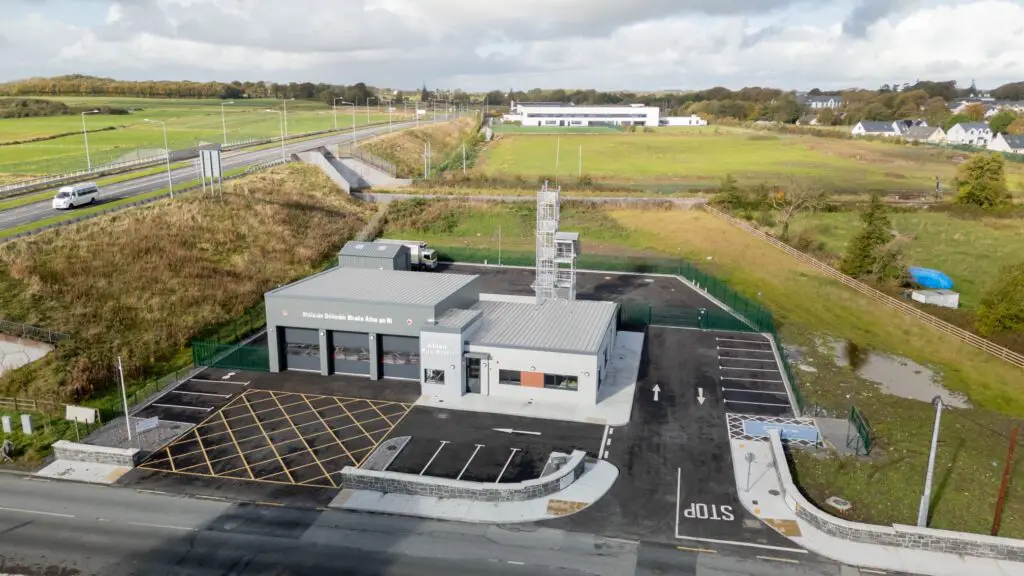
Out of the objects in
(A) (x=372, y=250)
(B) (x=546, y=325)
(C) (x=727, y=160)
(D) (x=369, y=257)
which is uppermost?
(C) (x=727, y=160)

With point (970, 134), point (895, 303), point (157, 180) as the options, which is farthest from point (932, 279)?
point (970, 134)

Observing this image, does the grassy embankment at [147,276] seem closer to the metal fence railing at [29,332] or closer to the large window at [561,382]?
the metal fence railing at [29,332]

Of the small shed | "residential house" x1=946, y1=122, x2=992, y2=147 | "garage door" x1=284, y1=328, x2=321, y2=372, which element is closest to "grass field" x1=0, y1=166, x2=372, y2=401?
"garage door" x1=284, y1=328, x2=321, y2=372

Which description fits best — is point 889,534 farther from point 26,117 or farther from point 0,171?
point 26,117

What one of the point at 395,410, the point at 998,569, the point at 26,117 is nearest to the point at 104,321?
the point at 395,410

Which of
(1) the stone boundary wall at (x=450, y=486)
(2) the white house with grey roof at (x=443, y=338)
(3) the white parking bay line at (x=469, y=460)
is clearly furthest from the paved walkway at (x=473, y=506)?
(2) the white house with grey roof at (x=443, y=338)

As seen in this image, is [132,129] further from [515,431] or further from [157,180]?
[515,431]

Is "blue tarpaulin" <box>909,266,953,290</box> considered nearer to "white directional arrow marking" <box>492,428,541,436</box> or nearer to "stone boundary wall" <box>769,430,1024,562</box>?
"stone boundary wall" <box>769,430,1024,562</box>
